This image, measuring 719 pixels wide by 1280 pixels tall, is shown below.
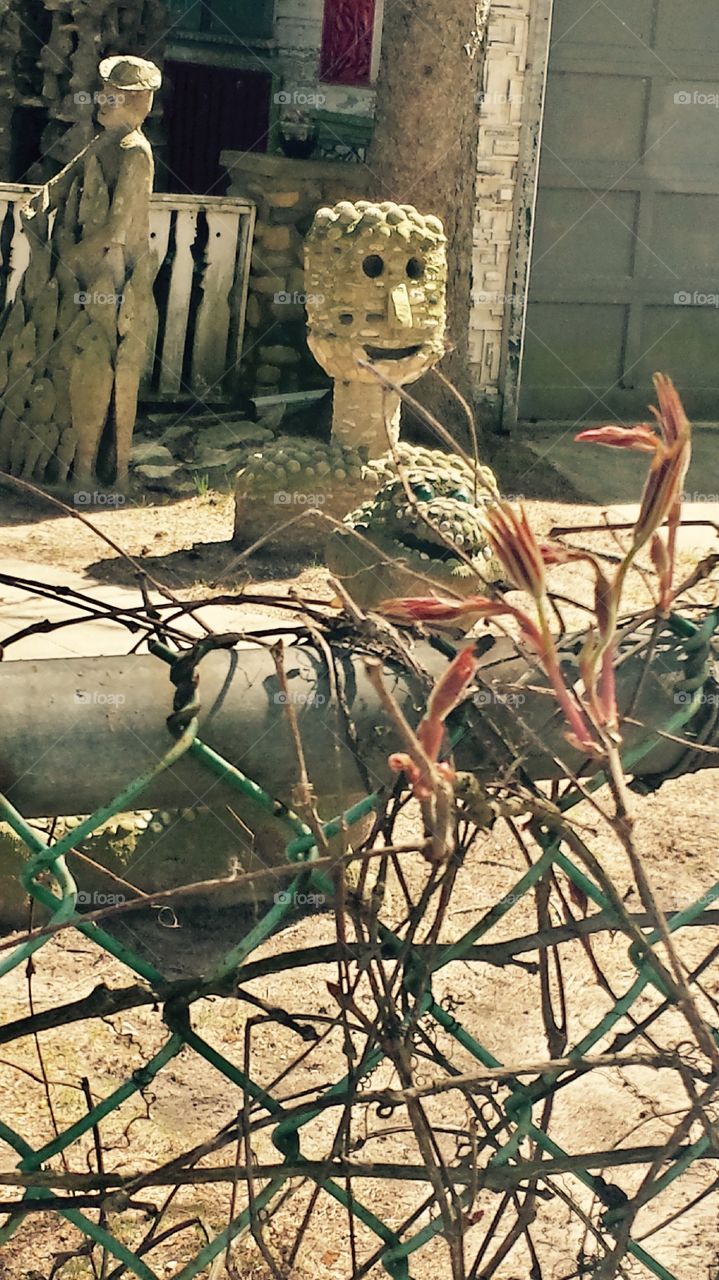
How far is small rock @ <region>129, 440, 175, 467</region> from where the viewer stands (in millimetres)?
7805

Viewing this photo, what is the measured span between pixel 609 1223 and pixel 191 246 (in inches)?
311

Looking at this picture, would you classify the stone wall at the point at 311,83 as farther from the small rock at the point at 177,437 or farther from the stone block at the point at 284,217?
the small rock at the point at 177,437

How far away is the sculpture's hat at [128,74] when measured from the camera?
6.66 metres

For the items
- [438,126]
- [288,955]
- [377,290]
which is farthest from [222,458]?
[288,955]

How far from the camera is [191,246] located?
871 cm

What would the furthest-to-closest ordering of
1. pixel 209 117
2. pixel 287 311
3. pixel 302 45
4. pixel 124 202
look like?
pixel 209 117 → pixel 302 45 → pixel 287 311 → pixel 124 202

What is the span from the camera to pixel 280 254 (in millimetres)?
8930

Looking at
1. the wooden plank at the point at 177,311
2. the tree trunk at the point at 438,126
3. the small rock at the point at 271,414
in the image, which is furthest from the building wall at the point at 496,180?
the wooden plank at the point at 177,311

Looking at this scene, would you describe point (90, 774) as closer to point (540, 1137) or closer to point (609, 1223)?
point (540, 1137)

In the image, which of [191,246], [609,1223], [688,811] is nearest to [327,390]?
[191,246]

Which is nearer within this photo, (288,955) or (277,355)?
(288,955)

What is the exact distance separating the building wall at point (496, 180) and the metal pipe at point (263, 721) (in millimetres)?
7485

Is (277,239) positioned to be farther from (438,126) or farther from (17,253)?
(17,253)

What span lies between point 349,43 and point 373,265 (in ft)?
15.5
